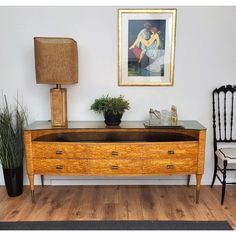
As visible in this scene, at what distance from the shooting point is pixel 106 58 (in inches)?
97.3

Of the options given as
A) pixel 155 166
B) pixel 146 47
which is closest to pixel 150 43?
pixel 146 47

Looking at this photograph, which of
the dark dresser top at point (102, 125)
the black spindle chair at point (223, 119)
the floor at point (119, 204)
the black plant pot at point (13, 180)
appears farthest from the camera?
the black spindle chair at point (223, 119)

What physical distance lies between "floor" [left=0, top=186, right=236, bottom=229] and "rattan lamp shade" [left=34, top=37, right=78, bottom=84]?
1185 millimetres

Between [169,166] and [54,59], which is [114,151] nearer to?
[169,166]

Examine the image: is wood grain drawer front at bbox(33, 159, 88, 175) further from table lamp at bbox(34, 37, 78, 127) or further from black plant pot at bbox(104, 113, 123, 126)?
table lamp at bbox(34, 37, 78, 127)

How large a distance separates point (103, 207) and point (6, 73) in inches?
66.9

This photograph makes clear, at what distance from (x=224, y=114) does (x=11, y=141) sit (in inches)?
87.0

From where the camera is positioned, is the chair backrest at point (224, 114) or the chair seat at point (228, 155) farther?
the chair backrest at point (224, 114)

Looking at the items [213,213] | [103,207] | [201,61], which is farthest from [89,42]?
[213,213]

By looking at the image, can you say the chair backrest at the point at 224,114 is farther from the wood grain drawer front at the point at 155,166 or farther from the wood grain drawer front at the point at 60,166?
the wood grain drawer front at the point at 60,166

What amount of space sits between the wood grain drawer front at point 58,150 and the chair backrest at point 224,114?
1.42 meters

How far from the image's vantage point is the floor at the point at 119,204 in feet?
6.81

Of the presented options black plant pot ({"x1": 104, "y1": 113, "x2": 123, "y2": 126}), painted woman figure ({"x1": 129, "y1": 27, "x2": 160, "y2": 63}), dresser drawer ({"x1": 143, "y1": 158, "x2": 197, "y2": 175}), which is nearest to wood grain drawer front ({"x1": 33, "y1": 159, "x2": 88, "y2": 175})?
black plant pot ({"x1": 104, "y1": 113, "x2": 123, "y2": 126})

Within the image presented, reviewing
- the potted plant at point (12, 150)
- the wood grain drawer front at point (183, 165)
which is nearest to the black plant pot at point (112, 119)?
the wood grain drawer front at point (183, 165)
